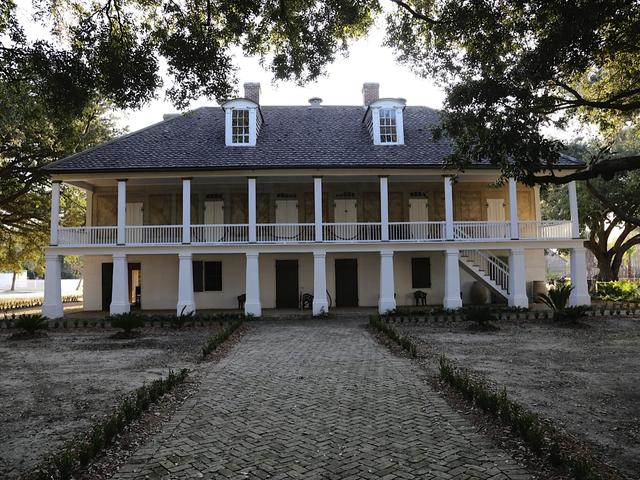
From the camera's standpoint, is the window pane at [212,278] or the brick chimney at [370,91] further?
the brick chimney at [370,91]

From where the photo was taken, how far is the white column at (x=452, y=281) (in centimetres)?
1964

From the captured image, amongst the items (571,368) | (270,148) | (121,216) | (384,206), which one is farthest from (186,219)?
(571,368)

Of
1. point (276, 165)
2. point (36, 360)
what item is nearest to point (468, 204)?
point (276, 165)

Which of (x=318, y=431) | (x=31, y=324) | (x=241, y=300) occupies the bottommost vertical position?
(x=318, y=431)

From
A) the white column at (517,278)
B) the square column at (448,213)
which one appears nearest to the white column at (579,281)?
the white column at (517,278)

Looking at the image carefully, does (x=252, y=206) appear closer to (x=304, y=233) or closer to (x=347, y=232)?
(x=304, y=233)

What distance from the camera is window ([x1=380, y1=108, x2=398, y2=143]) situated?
72.5ft

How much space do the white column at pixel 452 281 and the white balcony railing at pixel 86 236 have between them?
14094 millimetres

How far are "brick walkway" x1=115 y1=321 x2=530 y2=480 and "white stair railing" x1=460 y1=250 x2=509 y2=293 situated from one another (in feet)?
40.0

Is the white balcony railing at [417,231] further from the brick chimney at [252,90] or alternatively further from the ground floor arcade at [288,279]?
the brick chimney at [252,90]

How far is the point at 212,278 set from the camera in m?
23.0

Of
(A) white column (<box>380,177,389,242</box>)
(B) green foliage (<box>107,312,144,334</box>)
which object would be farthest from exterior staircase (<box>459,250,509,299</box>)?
(B) green foliage (<box>107,312,144,334</box>)

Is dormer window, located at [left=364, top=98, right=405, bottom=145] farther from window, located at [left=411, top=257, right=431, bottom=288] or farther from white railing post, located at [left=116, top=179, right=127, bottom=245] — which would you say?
white railing post, located at [left=116, top=179, right=127, bottom=245]

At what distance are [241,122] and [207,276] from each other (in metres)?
7.50
